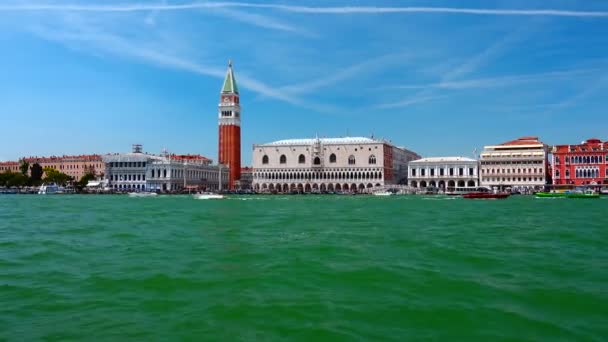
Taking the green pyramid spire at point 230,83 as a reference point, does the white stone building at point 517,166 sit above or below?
below

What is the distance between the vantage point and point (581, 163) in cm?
6253

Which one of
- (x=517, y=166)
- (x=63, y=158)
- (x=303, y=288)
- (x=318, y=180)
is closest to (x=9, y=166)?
(x=63, y=158)

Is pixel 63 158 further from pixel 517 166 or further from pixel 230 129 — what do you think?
pixel 517 166

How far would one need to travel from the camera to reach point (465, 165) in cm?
7038

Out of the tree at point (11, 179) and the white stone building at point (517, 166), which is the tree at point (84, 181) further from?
the white stone building at point (517, 166)

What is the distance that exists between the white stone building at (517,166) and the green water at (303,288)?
2222 inches

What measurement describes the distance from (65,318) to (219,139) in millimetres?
81629

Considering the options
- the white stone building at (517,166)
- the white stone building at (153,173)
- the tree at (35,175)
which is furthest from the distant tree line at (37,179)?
the white stone building at (517,166)

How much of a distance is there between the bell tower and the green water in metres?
71.4

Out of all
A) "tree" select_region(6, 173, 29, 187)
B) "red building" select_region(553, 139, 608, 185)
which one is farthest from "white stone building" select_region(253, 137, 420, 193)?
"tree" select_region(6, 173, 29, 187)

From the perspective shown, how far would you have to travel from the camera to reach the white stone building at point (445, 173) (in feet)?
230

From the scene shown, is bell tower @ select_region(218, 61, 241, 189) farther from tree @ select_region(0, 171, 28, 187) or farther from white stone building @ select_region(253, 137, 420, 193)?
tree @ select_region(0, 171, 28, 187)

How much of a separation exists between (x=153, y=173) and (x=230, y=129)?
46.0 feet

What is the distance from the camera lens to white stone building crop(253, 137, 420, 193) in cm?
7594
